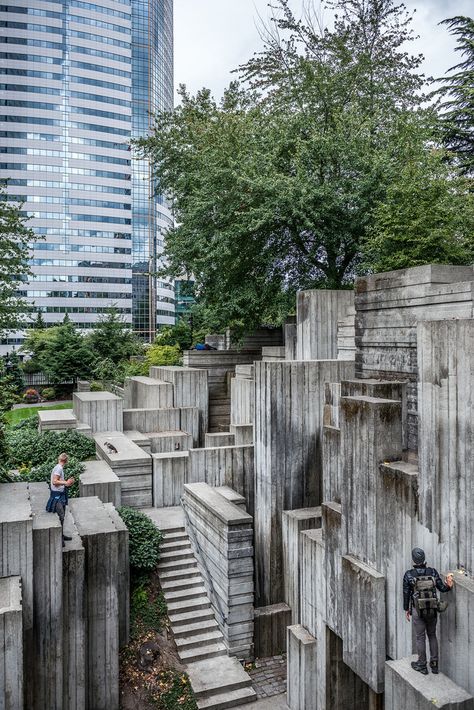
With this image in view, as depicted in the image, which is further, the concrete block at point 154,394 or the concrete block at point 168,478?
the concrete block at point 154,394

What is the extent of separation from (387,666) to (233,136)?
13043mm

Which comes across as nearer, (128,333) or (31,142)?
(128,333)

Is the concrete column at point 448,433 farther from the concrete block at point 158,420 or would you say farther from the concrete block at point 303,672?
the concrete block at point 158,420

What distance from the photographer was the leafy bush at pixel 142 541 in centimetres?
870

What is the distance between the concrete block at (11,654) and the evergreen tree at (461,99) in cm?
1630

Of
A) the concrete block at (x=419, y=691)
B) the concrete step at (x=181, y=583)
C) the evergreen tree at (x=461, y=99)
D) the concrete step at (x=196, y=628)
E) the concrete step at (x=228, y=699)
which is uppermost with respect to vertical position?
the evergreen tree at (x=461, y=99)

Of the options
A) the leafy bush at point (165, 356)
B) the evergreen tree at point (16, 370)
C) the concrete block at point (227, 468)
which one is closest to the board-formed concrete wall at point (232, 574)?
the concrete block at point (227, 468)

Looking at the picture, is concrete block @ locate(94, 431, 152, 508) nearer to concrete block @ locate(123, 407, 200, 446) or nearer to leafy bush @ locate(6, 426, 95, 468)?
leafy bush @ locate(6, 426, 95, 468)

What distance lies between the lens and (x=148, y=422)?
45.8 feet

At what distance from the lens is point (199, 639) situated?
8.02 m

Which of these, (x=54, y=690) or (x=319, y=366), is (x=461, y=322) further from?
(x=54, y=690)

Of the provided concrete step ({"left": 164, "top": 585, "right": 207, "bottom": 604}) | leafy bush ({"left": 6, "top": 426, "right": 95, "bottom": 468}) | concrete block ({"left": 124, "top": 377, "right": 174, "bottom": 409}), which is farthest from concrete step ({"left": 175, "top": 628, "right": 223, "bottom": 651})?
concrete block ({"left": 124, "top": 377, "right": 174, "bottom": 409})

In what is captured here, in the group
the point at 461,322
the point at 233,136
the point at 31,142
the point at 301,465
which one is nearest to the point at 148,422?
the point at 301,465

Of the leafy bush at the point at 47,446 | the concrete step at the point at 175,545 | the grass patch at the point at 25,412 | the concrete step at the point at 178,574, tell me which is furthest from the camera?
the grass patch at the point at 25,412
